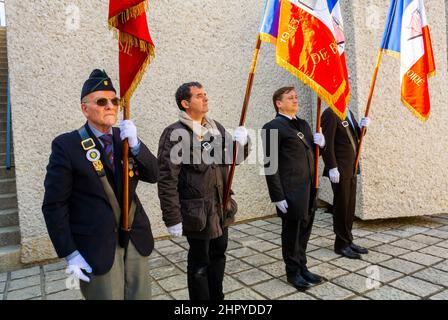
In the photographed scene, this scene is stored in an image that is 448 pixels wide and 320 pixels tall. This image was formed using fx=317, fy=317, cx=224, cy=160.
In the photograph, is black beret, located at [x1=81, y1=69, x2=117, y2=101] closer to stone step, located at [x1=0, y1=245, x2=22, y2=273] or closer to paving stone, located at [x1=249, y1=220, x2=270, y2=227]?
stone step, located at [x1=0, y1=245, x2=22, y2=273]

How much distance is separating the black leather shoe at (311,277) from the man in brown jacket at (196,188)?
97 centimetres

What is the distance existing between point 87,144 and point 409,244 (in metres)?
Result: 4.02

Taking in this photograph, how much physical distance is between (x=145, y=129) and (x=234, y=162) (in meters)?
2.43

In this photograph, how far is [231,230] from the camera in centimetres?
506

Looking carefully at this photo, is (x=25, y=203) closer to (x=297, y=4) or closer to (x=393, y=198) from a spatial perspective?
(x=297, y=4)

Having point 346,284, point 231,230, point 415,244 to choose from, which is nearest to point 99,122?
point 346,284

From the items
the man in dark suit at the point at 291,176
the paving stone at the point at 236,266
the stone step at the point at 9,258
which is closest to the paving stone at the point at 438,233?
the man in dark suit at the point at 291,176

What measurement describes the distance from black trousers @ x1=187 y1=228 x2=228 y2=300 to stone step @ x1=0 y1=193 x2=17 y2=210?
10.6 ft

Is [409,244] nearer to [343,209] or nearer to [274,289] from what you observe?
[343,209]

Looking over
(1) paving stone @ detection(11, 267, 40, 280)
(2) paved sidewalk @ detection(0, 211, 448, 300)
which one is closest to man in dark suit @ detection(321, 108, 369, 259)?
(2) paved sidewalk @ detection(0, 211, 448, 300)

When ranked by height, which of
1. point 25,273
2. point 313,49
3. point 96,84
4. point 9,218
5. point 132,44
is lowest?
point 25,273

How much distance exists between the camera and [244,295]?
290 centimetres

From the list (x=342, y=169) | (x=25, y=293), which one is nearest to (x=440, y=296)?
(x=342, y=169)
